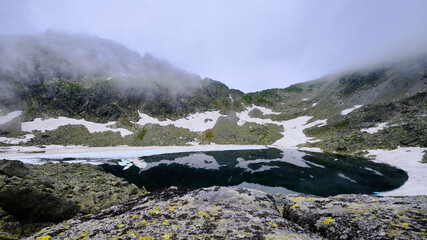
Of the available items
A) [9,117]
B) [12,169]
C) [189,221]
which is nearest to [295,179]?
[189,221]

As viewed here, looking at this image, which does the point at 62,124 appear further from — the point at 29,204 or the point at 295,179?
the point at 295,179

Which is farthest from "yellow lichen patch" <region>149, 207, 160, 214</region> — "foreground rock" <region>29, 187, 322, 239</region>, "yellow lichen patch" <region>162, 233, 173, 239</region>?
"yellow lichen patch" <region>162, 233, 173, 239</region>

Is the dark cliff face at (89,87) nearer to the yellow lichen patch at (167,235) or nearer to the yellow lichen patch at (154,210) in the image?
the yellow lichen patch at (154,210)

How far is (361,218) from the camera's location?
564 cm

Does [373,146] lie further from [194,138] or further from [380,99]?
[194,138]

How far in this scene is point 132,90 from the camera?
121 m

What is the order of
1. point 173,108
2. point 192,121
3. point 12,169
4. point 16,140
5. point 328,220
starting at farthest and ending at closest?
point 173,108
point 192,121
point 16,140
point 12,169
point 328,220

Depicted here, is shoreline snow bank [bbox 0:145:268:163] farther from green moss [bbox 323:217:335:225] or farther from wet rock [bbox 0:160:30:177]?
green moss [bbox 323:217:335:225]

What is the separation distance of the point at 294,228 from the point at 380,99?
380 feet

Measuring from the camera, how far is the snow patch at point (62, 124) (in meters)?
79.8

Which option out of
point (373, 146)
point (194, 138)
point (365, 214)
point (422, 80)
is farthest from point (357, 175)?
point (422, 80)

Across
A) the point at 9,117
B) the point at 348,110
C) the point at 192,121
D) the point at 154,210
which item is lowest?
the point at 154,210

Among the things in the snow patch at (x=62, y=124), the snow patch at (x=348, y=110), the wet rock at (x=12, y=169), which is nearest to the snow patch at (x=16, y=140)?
the snow patch at (x=62, y=124)

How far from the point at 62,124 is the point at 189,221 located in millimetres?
108929
